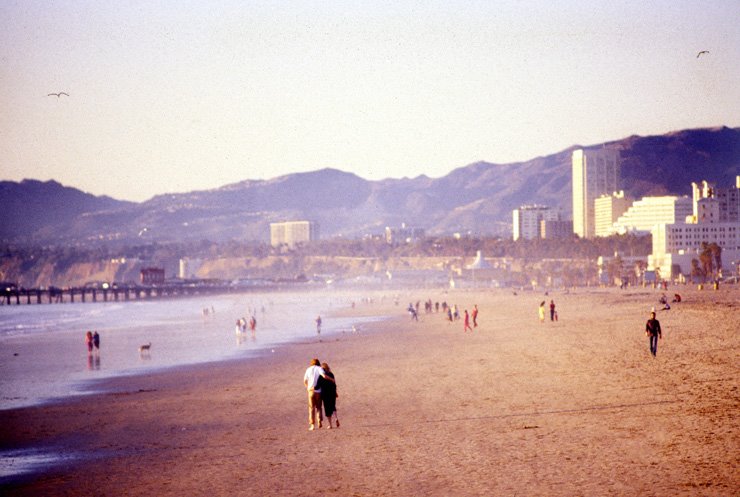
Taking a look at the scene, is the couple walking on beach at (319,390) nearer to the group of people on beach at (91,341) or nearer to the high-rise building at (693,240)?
the group of people on beach at (91,341)

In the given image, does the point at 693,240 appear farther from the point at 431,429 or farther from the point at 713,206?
the point at 431,429

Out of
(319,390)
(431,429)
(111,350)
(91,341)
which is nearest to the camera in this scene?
(431,429)

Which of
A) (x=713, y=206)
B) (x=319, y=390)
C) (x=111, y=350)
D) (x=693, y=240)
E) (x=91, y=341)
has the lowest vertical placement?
(x=111, y=350)

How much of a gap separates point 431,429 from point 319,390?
89.9 inches

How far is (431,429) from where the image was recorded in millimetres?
16719

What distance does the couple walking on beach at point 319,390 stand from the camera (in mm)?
17234

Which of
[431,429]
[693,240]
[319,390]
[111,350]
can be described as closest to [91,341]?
[111,350]

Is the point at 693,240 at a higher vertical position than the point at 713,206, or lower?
lower

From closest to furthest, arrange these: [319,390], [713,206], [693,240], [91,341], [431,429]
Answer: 1. [431,429]
2. [319,390]
3. [91,341]
4. [693,240]
5. [713,206]

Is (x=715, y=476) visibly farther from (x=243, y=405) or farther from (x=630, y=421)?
(x=243, y=405)

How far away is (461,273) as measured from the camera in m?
176

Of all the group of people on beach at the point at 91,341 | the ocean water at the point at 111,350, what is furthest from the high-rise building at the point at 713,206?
the group of people on beach at the point at 91,341

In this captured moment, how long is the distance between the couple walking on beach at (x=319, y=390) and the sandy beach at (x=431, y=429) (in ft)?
1.46

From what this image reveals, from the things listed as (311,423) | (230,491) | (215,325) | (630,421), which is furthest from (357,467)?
(215,325)
